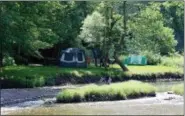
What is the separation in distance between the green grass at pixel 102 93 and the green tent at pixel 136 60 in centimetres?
1353

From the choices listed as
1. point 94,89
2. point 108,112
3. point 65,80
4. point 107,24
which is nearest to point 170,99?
point 94,89

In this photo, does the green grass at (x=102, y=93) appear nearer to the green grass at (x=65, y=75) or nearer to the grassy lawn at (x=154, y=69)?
the green grass at (x=65, y=75)

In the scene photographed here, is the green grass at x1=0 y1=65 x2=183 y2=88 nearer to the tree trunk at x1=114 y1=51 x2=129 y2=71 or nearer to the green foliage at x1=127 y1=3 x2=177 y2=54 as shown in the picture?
the tree trunk at x1=114 y1=51 x2=129 y2=71

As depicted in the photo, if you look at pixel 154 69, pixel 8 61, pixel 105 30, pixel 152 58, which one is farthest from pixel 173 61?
pixel 8 61

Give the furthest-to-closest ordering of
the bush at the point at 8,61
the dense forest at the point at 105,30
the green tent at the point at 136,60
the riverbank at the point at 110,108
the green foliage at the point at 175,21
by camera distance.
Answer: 1. the green foliage at the point at 175,21
2. the green tent at the point at 136,60
3. the dense forest at the point at 105,30
4. the bush at the point at 8,61
5. the riverbank at the point at 110,108

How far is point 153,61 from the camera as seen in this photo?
3120 centimetres

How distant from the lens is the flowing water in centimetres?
1343

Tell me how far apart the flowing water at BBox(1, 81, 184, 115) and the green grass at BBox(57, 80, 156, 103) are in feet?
1.47

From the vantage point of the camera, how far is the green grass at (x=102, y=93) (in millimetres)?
15547

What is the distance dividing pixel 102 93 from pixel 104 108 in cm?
200

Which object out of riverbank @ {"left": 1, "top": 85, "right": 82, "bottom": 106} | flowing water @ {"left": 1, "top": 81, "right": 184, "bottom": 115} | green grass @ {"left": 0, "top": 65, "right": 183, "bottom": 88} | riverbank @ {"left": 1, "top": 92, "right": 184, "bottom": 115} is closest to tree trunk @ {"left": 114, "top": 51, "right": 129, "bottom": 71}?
green grass @ {"left": 0, "top": 65, "right": 183, "bottom": 88}

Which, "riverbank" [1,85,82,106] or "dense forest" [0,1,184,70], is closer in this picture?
"riverbank" [1,85,82,106]

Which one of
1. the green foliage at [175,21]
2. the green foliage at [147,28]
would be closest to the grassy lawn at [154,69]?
the green foliage at [147,28]

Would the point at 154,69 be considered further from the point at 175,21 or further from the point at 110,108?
the point at 110,108
